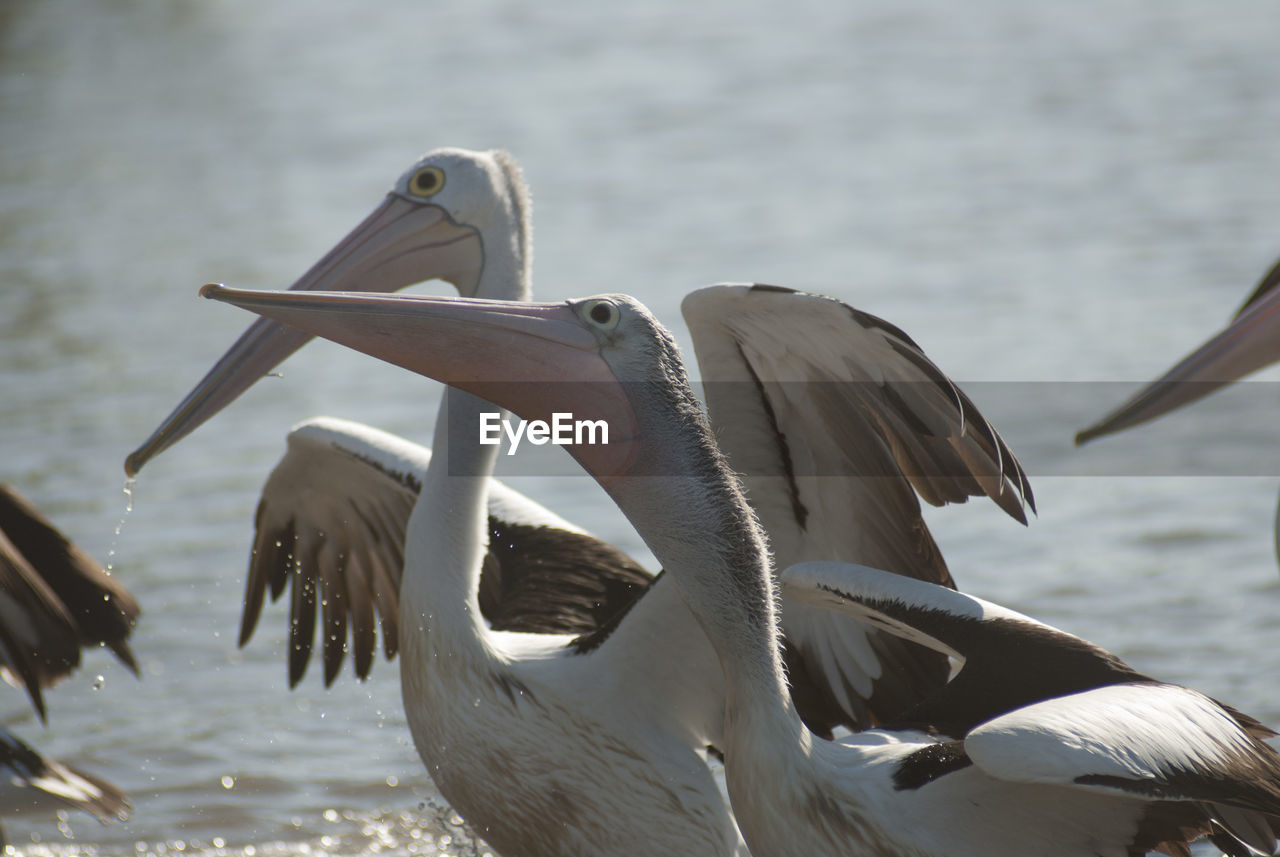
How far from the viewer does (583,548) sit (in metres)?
4.54

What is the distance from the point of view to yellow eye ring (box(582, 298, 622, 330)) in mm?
2947

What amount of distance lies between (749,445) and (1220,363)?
943 millimetres

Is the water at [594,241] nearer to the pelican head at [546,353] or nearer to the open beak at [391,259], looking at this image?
the open beak at [391,259]

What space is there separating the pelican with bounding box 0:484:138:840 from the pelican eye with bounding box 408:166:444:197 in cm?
126

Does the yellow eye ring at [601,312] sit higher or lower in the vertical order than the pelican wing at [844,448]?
higher

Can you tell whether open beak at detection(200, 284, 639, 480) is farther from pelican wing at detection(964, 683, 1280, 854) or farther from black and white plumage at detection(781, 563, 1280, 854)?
pelican wing at detection(964, 683, 1280, 854)

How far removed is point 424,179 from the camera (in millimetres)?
4215

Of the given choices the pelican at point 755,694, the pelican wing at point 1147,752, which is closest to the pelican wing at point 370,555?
the pelican at point 755,694

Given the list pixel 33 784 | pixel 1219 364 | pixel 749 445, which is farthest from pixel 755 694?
pixel 33 784

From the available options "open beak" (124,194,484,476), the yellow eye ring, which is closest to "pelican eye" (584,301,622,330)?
the yellow eye ring

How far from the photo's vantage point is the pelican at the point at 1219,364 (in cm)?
304

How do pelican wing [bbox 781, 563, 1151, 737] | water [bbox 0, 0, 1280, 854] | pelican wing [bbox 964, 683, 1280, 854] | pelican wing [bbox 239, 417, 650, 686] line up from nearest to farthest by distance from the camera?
1. pelican wing [bbox 964, 683, 1280, 854]
2. pelican wing [bbox 781, 563, 1151, 737]
3. pelican wing [bbox 239, 417, 650, 686]
4. water [bbox 0, 0, 1280, 854]

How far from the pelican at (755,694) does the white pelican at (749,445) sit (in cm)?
45

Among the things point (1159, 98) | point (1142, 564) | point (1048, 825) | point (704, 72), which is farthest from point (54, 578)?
point (704, 72)
